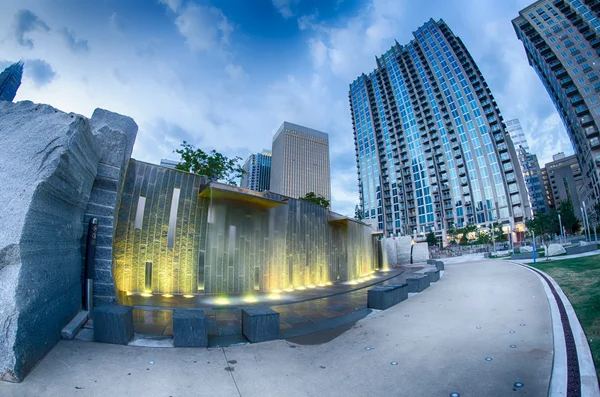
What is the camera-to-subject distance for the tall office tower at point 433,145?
60781 millimetres

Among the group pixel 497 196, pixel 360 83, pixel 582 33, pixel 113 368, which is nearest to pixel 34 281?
pixel 113 368

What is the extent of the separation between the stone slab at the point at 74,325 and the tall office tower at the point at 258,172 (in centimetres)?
13439

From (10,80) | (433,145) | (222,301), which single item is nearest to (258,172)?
(433,145)

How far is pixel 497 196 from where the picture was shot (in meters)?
59.2

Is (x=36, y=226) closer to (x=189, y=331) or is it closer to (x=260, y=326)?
(x=189, y=331)

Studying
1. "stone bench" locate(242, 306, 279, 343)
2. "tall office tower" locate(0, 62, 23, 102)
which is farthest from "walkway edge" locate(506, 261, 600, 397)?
"tall office tower" locate(0, 62, 23, 102)

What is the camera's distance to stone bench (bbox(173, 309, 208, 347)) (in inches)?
162

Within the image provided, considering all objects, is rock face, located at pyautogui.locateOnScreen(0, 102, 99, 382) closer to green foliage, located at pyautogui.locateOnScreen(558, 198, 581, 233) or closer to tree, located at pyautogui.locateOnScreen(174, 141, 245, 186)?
tree, located at pyautogui.locateOnScreen(174, 141, 245, 186)

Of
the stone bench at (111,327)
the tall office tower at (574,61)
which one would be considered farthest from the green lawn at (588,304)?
the tall office tower at (574,61)

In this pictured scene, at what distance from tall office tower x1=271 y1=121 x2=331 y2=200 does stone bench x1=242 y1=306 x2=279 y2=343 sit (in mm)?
114426

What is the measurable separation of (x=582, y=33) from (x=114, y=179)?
83547 mm

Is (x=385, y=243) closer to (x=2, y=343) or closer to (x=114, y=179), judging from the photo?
(x=114, y=179)

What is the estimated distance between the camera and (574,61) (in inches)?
1997

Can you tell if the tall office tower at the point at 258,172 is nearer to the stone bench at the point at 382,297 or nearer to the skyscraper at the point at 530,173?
the skyscraper at the point at 530,173
